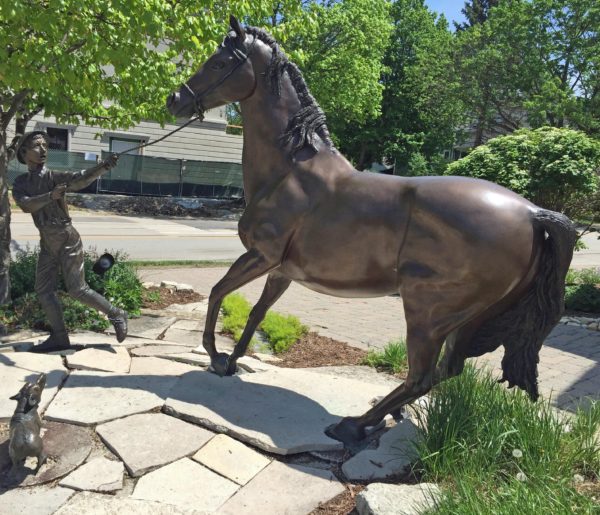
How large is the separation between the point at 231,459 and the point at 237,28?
2698mm

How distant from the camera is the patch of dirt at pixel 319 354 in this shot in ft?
17.9

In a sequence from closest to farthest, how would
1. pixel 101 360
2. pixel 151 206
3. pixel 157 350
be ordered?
pixel 101 360, pixel 157 350, pixel 151 206

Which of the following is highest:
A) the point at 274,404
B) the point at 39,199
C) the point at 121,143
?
the point at 121,143

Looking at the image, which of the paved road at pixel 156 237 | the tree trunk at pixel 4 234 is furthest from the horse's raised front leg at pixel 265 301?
the paved road at pixel 156 237

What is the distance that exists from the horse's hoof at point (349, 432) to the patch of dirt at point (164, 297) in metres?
4.55

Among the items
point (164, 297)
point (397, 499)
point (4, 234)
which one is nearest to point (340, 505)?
point (397, 499)

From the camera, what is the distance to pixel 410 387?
320cm

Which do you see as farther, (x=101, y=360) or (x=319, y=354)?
(x=319, y=354)

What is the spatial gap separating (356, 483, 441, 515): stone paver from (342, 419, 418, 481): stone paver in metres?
0.40

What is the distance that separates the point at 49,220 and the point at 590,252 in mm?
20776

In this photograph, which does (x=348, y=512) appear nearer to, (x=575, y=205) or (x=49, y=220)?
(x=49, y=220)

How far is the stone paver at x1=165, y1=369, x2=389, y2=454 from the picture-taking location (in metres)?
3.31

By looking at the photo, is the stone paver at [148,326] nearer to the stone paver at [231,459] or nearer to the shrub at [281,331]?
the shrub at [281,331]

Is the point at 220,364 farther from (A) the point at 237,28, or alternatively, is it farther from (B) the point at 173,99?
(A) the point at 237,28
